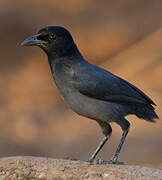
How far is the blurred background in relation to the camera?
1361 centimetres

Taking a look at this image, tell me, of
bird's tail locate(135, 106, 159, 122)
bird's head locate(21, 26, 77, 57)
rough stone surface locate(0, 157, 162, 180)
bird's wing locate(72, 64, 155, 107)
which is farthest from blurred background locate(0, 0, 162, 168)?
rough stone surface locate(0, 157, 162, 180)

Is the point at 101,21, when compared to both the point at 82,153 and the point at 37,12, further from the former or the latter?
the point at 82,153

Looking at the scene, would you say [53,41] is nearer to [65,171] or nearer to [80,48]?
[65,171]

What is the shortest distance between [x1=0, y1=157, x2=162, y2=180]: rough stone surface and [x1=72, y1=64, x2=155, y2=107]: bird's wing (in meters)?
0.80

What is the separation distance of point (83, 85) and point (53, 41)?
58 cm

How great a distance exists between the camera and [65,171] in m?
6.59

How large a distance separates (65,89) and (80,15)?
24.9ft

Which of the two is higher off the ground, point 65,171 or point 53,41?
point 53,41

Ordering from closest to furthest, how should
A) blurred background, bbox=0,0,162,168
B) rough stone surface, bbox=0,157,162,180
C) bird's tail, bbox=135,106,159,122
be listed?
rough stone surface, bbox=0,157,162,180, bird's tail, bbox=135,106,159,122, blurred background, bbox=0,0,162,168

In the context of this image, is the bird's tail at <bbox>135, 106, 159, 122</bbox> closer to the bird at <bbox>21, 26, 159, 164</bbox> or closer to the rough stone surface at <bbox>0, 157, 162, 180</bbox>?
the bird at <bbox>21, 26, 159, 164</bbox>

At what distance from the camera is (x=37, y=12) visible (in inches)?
567

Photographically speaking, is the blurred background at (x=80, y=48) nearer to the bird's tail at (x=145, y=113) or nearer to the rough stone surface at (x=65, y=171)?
the bird's tail at (x=145, y=113)

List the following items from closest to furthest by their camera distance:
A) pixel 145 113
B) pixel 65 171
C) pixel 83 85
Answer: pixel 65 171, pixel 83 85, pixel 145 113

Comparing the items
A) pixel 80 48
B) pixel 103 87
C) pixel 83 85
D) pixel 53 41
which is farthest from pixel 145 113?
pixel 80 48
